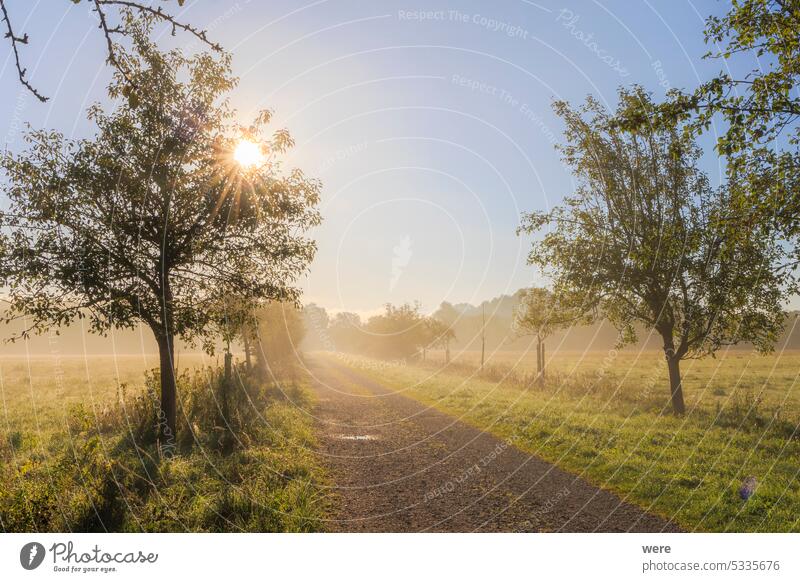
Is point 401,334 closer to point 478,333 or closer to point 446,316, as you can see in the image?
point 446,316

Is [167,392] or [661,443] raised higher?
[167,392]

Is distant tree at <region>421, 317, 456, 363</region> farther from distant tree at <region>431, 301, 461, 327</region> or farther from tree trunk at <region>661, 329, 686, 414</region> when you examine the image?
tree trunk at <region>661, 329, 686, 414</region>

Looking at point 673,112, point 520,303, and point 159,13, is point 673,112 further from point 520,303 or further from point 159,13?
point 520,303

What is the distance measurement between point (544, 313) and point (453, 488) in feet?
49.2

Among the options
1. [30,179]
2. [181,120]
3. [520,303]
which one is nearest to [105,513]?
[30,179]

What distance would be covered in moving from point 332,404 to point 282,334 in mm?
34217

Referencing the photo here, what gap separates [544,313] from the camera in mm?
23094

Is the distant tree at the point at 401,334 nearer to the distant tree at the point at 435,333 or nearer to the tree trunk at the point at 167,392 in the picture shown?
the distant tree at the point at 435,333

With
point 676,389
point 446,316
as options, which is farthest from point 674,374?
point 446,316

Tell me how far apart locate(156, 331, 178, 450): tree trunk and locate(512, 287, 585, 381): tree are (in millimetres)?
15893

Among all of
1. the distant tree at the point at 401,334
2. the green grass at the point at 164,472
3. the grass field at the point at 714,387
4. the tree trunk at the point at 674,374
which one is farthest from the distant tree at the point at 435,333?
the green grass at the point at 164,472

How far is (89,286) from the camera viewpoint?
1150 cm
